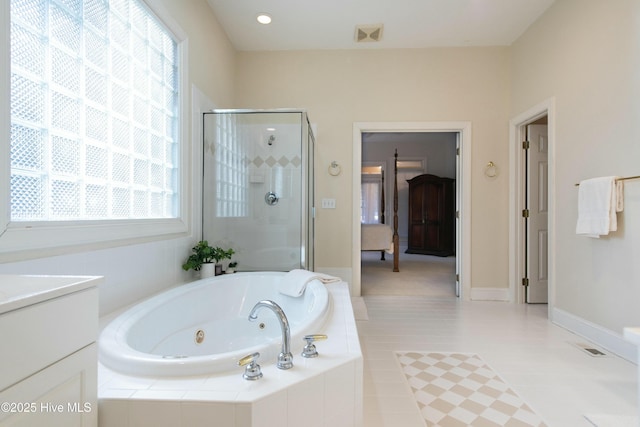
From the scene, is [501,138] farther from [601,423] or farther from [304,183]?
[601,423]

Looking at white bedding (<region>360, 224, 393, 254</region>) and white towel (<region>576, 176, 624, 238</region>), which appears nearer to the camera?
white towel (<region>576, 176, 624, 238</region>)

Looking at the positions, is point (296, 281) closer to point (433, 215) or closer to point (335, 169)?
point (335, 169)

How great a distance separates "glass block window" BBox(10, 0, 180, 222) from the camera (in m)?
1.02

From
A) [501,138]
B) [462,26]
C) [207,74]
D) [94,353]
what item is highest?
[462,26]

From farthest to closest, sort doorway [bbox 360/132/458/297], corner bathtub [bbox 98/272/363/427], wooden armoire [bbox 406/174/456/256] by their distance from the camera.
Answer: wooden armoire [bbox 406/174/456/256] < doorway [bbox 360/132/458/297] < corner bathtub [bbox 98/272/363/427]

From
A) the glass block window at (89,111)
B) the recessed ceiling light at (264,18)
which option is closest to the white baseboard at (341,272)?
the glass block window at (89,111)

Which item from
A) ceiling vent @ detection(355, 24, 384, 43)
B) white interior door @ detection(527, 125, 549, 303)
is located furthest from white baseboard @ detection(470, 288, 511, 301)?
ceiling vent @ detection(355, 24, 384, 43)

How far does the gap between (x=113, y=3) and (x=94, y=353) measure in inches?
63.5

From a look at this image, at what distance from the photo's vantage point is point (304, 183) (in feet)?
8.95

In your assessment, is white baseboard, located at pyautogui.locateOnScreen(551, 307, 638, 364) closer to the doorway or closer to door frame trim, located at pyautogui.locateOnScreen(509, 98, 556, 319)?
door frame trim, located at pyautogui.locateOnScreen(509, 98, 556, 319)

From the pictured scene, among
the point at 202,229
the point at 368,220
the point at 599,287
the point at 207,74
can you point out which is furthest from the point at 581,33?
the point at 368,220

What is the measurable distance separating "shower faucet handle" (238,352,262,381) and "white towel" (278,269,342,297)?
101cm

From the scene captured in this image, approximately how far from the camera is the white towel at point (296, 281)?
1.89 metres

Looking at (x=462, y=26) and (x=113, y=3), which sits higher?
(x=462, y=26)
